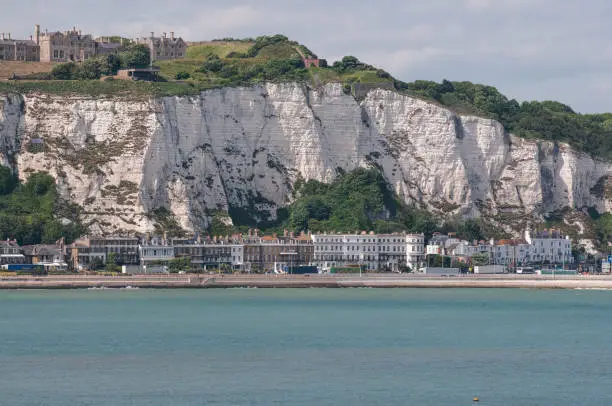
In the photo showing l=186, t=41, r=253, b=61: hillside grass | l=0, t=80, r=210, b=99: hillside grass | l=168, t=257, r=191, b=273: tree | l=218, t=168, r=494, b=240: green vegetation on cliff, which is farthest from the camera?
l=186, t=41, r=253, b=61: hillside grass

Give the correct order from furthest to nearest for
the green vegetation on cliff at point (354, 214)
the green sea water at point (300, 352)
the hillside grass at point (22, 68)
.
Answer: the hillside grass at point (22, 68) → the green vegetation on cliff at point (354, 214) → the green sea water at point (300, 352)

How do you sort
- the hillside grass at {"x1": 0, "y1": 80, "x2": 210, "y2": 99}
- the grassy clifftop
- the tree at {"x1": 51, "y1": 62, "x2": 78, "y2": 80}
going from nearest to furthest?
the hillside grass at {"x1": 0, "y1": 80, "x2": 210, "y2": 99} → the grassy clifftop → the tree at {"x1": 51, "y1": 62, "x2": 78, "y2": 80}

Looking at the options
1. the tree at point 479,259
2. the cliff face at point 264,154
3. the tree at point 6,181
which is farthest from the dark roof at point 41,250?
the tree at point 479,259

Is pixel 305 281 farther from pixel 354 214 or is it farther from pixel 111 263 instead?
pixel 354 214

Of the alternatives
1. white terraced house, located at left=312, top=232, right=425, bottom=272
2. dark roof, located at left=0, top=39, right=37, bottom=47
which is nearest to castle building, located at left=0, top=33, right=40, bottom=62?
dark roof, located at left=0, top=39, right=37, bottom=47

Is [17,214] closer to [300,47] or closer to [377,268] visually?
[377,268]

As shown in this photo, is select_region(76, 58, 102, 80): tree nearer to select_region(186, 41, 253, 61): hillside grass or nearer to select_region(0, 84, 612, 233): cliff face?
select_region(0, 84, 612, 233): cliff face

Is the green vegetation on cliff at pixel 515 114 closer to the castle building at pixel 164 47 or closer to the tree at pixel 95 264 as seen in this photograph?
the castle building at pixel 164 47
